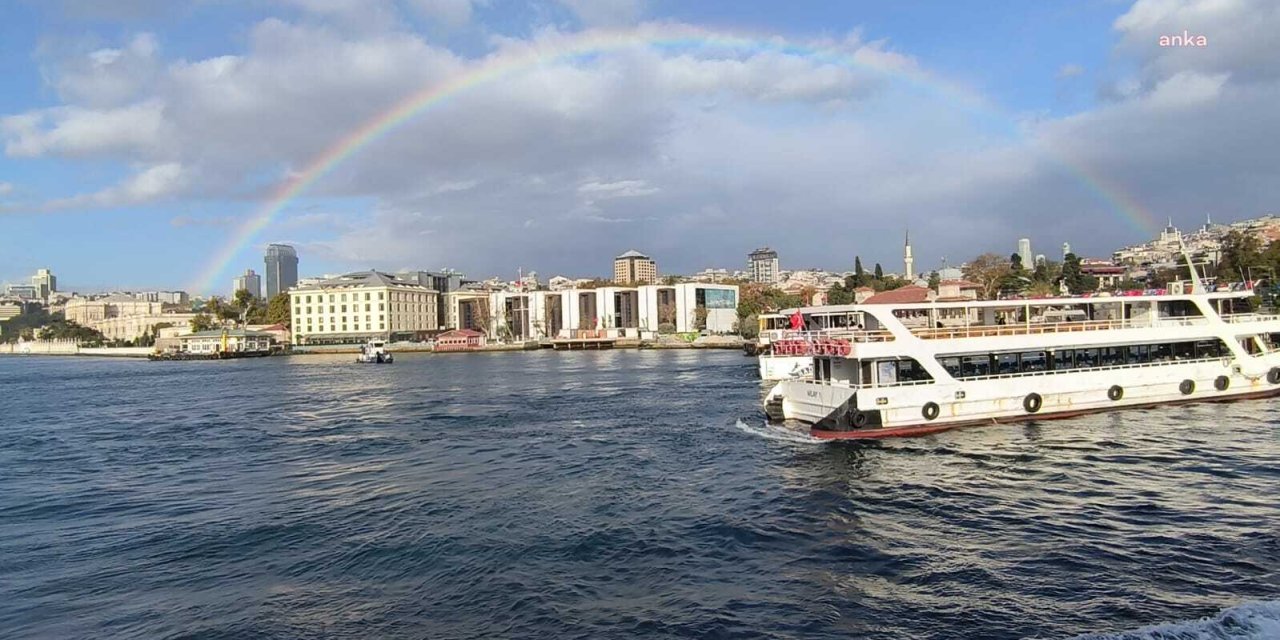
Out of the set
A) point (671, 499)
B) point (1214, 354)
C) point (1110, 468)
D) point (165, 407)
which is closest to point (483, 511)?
point (671, 499)

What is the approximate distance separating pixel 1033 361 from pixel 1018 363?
1973mm

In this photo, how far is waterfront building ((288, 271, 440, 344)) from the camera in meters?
150

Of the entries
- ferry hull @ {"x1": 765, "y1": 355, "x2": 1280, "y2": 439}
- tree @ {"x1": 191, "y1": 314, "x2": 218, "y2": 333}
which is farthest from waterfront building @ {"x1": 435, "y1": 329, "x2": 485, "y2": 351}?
ferry hull @ {"x1": 765, "y1": 355, "x2": 1280, "y2": 439}

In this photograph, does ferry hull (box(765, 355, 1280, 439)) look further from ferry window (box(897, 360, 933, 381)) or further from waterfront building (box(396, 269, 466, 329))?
waterfront building (box(396, 269, 466, 329))

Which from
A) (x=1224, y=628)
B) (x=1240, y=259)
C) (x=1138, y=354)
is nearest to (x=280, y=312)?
(x=1240, y=259)

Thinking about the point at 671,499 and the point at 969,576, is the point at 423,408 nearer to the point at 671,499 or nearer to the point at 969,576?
the point at 671,499

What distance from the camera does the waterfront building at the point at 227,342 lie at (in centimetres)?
13238

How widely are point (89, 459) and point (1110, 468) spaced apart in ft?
106

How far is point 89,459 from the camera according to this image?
27.9 meters

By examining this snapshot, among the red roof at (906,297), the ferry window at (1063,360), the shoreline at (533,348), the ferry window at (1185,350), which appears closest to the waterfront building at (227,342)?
the shoreline at (533,348)

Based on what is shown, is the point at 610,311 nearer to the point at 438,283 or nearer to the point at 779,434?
the point at 438,283

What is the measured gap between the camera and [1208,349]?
31.4m

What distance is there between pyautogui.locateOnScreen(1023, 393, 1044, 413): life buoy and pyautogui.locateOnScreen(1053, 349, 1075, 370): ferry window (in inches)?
75.4

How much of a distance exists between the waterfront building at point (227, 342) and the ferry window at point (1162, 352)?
436 feet
